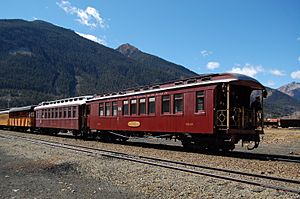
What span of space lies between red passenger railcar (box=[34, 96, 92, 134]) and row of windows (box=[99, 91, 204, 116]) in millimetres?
4114

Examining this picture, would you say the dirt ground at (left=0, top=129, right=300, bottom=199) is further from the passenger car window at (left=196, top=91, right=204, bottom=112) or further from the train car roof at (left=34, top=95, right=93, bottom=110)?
the train car roof at (left=34, top=95, right=93, bottom=110)

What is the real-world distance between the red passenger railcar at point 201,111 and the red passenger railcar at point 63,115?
Result: 8.91 m

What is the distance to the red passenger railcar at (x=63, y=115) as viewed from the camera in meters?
29.9

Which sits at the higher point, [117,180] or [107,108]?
[107,108]

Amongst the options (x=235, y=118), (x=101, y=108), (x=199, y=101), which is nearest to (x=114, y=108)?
(x=101, y=108)

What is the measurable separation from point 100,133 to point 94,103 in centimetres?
234

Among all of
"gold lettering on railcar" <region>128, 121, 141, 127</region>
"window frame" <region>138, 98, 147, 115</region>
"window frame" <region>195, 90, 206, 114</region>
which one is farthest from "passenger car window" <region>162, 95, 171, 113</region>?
"gold lettering on railcar" <region>128, 121, 141, 127</region>

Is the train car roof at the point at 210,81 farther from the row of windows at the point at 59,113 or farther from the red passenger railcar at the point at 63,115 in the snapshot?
the row of windows at the point at 59,113

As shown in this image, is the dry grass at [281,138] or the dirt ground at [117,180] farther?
the dry grass at [281,138]

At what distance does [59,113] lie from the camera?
34094 millimetres

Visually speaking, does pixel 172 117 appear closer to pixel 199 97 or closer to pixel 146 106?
pixel 199 97

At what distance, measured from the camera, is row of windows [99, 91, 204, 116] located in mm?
17172

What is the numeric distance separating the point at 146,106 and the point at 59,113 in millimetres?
15699

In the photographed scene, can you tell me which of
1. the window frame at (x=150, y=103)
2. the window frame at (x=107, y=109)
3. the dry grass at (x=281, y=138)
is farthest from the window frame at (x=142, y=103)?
the dry grass at (x=281, y=138)
